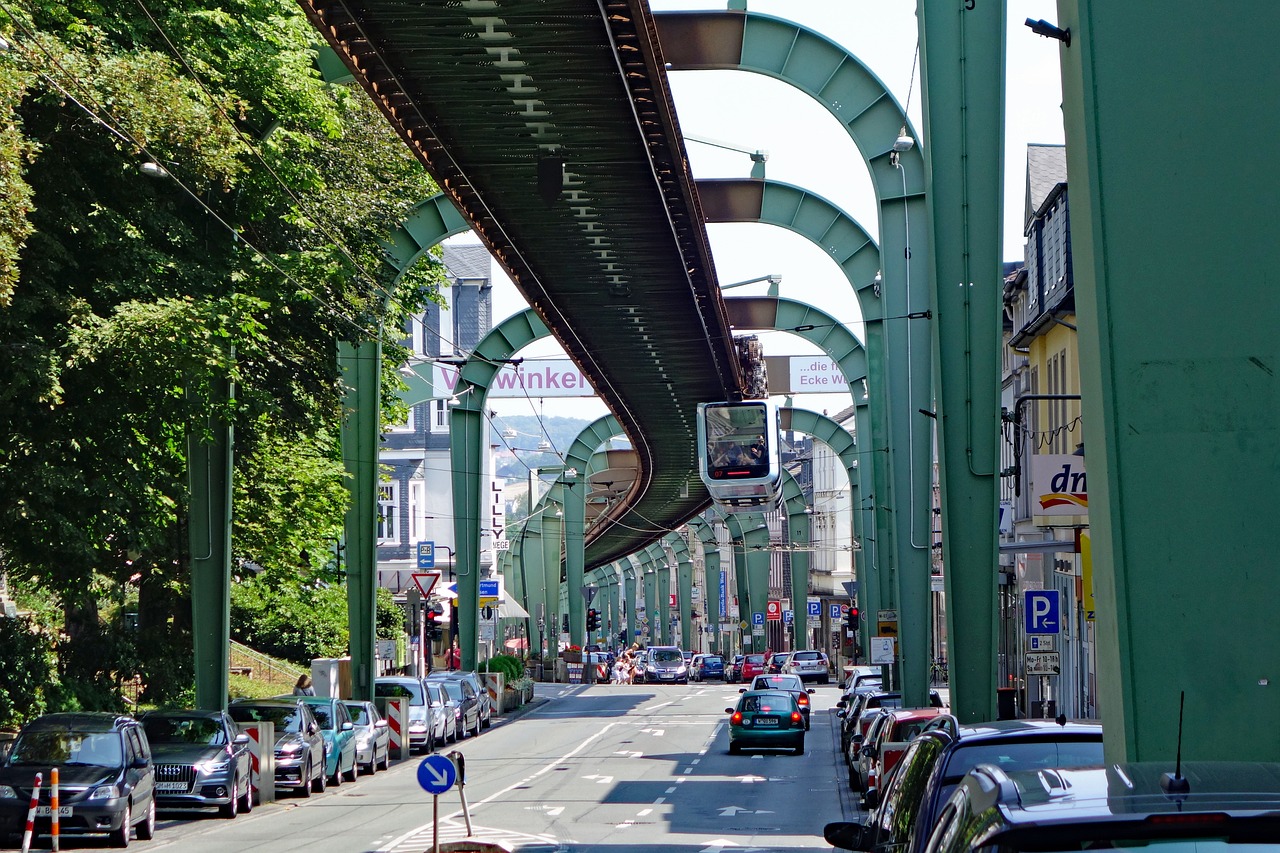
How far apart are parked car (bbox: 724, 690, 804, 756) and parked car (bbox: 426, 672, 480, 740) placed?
8131mm

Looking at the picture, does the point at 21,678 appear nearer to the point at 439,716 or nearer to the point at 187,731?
the point at 187,731

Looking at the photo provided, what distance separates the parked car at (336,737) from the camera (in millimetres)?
29438

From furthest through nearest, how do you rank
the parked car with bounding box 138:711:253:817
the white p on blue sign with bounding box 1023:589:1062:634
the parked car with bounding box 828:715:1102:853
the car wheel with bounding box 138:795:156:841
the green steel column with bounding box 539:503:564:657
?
the green steel column with bounding box 539:503:564:657 < the white p on blue sign with bounding box 1023:589:1062:634 < the parked car with bounding box 138:711:253:817 < the car wheel with bounding box 138:795:156:841 < the parked car with bounding box 828:715:1102:853

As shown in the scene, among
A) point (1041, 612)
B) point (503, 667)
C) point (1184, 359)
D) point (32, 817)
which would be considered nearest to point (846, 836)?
point (1184, 359)

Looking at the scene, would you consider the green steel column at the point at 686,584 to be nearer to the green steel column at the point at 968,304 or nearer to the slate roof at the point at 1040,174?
the slate roof at the point at 1040,174

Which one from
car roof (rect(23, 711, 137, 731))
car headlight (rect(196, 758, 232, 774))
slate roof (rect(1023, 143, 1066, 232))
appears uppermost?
slate roof (rect(1023, 143, 1066, 232))

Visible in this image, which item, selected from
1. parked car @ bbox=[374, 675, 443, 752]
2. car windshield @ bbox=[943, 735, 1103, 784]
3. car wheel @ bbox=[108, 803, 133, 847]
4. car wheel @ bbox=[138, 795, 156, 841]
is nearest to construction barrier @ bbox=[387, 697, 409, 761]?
parked car @ bbox=[374, 675, 443, 752]

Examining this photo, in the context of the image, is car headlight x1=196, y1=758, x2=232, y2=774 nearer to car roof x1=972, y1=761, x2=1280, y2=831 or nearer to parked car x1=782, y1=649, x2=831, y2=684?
car roof x1=972, y1=761, x2=1280, y2=831

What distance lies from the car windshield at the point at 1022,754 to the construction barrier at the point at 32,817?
451 inches

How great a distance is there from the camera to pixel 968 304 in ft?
60.3

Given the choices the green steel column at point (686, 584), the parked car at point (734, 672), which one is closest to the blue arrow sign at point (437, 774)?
the parked car at point (734, 672)

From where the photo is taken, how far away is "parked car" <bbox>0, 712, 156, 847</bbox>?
62.4 ft

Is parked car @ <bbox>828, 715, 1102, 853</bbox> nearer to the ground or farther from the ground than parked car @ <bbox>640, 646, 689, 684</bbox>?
farther from the ground

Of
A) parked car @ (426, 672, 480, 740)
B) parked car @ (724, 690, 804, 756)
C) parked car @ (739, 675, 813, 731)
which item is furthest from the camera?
parked car @ (739, 675, 813, 731)
